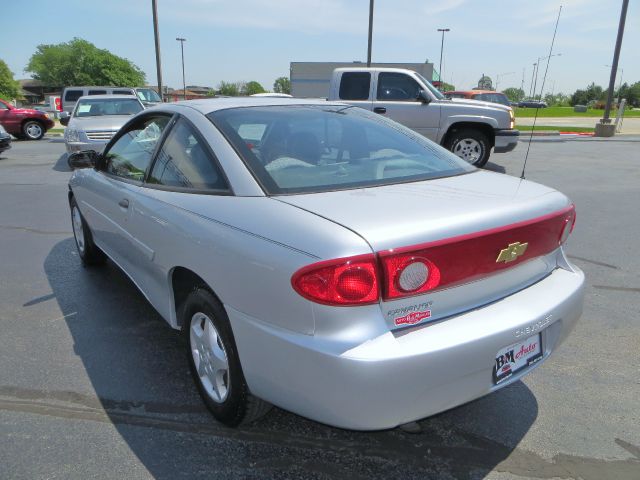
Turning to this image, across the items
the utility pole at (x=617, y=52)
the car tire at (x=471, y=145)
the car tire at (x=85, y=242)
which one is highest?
the utility pole at (x=617, y=52)

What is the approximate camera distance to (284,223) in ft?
6.63

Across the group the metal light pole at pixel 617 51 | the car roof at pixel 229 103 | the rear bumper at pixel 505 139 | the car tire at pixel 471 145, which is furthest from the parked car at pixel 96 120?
the metal light pole at pixel 617 51

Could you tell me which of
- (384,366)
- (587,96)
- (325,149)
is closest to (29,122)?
(325,149)

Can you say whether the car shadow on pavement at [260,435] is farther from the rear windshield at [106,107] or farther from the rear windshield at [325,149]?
the rear windshield at [106,107]

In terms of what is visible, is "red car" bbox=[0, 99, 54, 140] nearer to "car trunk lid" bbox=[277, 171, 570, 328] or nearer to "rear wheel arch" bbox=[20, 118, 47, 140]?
"rear wheel arch" bbox=[20, 118, 47, 140]

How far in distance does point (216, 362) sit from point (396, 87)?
930 cm

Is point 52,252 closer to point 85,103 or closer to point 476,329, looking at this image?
point 476,329

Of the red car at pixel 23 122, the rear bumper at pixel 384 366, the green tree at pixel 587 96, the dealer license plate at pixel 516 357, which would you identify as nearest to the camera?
the rear bumper at pixel 384 366

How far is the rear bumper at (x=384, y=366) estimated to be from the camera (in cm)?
180

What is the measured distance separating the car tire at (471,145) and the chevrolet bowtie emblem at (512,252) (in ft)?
29.0

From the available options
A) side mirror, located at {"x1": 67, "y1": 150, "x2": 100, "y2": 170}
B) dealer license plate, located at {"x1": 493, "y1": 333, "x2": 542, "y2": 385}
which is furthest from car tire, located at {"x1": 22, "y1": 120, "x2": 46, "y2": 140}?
dealer license plate, located at {"x1": 493, "y1": 333, "x2": 542, "y2": 385}

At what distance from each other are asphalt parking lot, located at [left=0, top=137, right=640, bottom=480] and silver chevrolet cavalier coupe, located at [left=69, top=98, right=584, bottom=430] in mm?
276

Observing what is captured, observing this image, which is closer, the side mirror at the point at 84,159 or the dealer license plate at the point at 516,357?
the dealer license plate at the point at 516,357

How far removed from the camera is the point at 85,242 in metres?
4.73
